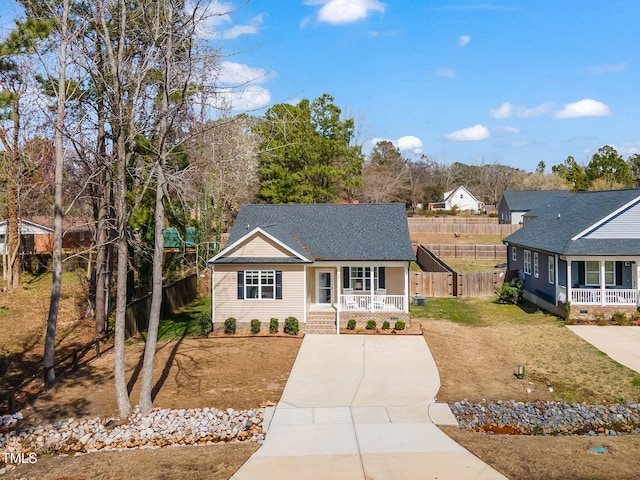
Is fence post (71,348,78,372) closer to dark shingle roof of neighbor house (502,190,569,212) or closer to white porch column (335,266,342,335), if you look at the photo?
white porch column (335,266,342,335)

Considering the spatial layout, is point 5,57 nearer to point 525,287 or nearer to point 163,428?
point 163,428

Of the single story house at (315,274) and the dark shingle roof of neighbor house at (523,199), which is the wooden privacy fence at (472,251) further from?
the single story house at (315,274)

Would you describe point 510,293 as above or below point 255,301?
below

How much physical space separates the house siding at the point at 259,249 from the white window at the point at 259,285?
2.44 feet

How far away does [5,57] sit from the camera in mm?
12617

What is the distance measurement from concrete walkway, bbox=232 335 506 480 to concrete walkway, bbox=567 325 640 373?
6.38 m

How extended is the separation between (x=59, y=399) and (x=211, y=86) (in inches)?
381

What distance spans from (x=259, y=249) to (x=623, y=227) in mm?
16717

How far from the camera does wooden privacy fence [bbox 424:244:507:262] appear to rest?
Result: 151ft

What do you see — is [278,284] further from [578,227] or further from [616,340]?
[578,227]

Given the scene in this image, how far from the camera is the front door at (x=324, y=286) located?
24.7m

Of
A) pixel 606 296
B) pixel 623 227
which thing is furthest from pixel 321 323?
pixel 623 227

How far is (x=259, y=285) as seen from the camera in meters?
22.6

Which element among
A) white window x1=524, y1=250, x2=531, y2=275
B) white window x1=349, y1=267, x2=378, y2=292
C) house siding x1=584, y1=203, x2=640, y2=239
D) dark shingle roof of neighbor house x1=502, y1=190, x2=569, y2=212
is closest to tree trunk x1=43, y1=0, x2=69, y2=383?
white window x1=349, y1=267, x2=378, y2=292
